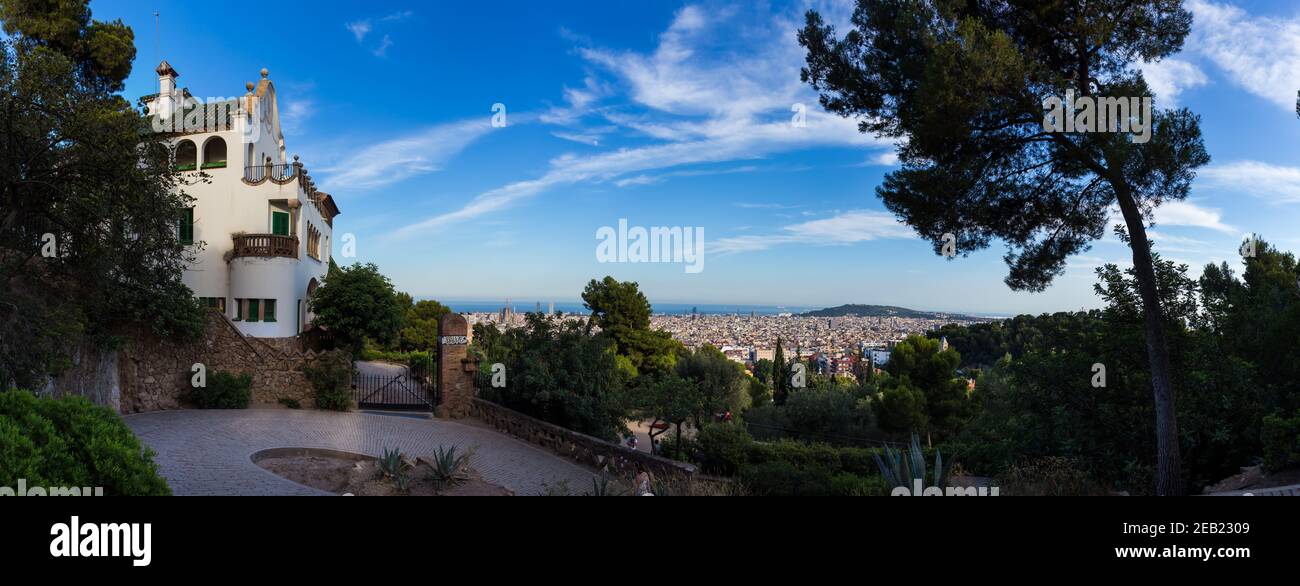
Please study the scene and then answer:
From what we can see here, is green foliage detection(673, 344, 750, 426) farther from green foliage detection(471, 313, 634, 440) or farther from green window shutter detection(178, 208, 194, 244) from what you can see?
green window shutter detection(178, 208, 194, 244)

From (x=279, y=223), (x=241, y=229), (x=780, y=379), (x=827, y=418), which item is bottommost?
(x=827, y=418)

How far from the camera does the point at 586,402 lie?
45.2ft

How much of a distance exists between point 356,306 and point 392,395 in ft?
17.2

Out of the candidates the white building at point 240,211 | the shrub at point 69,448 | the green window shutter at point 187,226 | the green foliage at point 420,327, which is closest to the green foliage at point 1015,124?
the shrub at point 69,448

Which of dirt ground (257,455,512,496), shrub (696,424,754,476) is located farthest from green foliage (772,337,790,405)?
dirt ground (257,455,512,496)

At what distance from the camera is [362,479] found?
8.51m

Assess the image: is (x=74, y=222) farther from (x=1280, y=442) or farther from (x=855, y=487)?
(x=1280, y=442)

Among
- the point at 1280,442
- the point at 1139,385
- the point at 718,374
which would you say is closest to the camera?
the point at 1280,442

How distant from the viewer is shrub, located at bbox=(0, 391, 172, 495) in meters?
4.30

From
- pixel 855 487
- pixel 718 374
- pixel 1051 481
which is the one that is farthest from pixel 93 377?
pixel 718 374

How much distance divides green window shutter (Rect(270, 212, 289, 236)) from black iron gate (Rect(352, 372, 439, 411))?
6629 mm

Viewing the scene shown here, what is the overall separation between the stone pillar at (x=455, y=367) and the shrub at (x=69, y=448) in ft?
33.9
